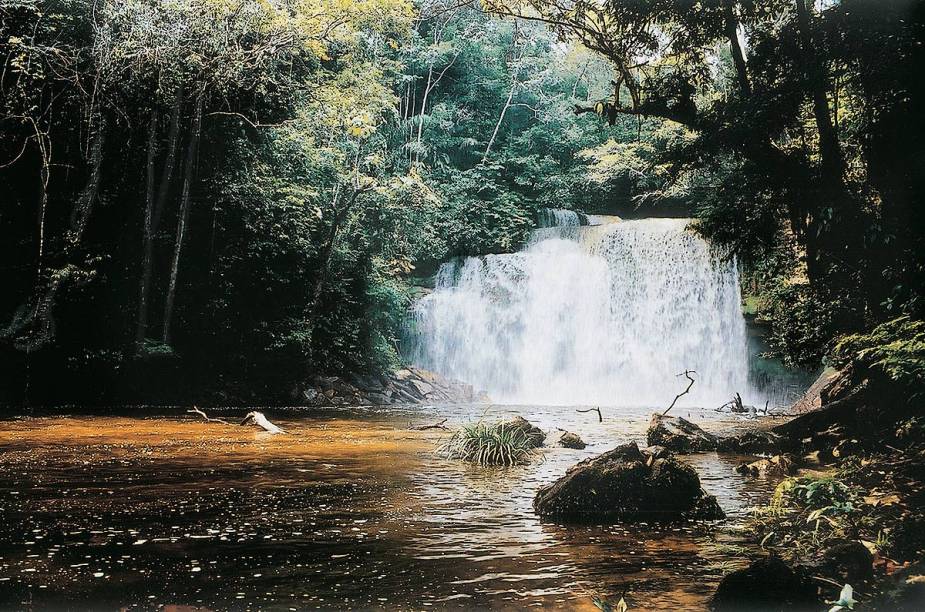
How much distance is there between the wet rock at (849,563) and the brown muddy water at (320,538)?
0.51 meters

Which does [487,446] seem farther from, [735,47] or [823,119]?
[735,47]

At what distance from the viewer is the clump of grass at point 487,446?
8.23m

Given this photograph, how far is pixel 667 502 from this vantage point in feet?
17.0

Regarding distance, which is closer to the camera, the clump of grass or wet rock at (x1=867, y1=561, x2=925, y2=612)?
wet rock at (x1=867, y1=561, x2=925, y2=612)

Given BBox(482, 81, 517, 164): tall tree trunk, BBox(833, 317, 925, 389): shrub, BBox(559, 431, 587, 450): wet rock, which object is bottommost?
BBox(559, 431, 587, 450): wet rock

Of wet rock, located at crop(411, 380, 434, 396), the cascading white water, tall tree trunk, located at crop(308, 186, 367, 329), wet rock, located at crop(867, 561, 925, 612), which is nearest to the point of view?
wet rock, located at crop(867, 561, 925, 612)

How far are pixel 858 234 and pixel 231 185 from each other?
14899 millimetres

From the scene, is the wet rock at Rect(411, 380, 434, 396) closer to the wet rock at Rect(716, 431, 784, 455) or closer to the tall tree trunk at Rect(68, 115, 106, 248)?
the tall tree trunk at Rect(68, 115, 106, 248)

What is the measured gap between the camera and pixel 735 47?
8.74 m

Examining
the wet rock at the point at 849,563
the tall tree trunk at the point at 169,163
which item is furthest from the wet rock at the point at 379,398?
the wet rock at the point at 849,563

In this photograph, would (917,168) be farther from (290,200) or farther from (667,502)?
(290,200)

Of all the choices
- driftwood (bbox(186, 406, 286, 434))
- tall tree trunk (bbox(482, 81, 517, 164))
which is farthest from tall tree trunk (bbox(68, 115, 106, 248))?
tall tree trunk (bbox(482, 81, 517, 164))

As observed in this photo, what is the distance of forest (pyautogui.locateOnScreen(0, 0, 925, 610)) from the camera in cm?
636

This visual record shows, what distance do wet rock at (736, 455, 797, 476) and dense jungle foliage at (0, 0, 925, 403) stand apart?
165 centimetres
